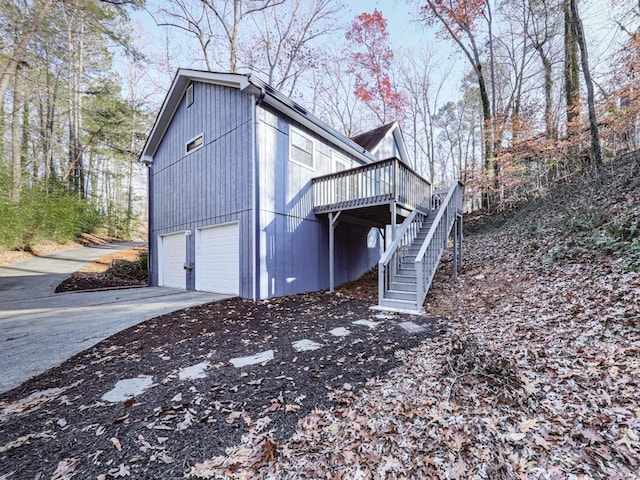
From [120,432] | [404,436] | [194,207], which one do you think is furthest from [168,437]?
[194,207]

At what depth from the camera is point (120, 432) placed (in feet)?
6.83

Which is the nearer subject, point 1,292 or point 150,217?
point 1,292

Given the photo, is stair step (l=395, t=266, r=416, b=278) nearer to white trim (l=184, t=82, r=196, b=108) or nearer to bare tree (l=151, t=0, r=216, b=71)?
white trim (l=184, t=82, r=196, b=108)

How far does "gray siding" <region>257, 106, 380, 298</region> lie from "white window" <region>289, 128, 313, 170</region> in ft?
0.50

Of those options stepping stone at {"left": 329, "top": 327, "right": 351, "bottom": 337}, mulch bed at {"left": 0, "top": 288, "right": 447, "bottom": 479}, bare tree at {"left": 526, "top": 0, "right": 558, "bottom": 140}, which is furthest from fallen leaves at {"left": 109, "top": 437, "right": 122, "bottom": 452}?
bare tree at {"left": 526, "top": 0, "right": 558, "bottom": 140}

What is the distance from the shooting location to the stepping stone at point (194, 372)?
292 cm

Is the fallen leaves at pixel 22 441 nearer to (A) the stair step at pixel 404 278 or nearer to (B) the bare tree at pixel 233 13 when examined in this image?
(A) the stair step at pixel 404 278

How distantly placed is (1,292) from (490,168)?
17526 millimetres

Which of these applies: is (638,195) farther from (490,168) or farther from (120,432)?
(120,432)

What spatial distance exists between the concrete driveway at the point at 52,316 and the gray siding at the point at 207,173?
196 centimetres

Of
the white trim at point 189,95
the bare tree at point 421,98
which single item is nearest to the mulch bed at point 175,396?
the white trim at point 189,95

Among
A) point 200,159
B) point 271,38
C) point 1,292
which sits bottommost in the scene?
point 1,292

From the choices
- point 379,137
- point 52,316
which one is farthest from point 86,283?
point 379,137

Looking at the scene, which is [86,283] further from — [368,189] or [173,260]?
[368,189]
